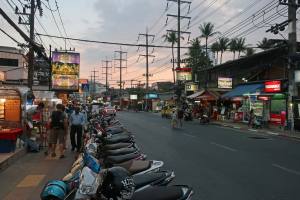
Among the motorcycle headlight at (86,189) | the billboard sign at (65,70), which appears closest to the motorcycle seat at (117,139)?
the motorcycle headlight at (86,189)

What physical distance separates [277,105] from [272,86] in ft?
6.98

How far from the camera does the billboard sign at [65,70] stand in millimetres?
41969

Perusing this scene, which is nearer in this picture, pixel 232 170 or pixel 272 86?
pixel 232 170

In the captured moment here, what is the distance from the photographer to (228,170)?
39.1 ft

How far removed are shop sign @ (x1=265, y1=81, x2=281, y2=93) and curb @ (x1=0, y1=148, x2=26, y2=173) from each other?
76.4ft

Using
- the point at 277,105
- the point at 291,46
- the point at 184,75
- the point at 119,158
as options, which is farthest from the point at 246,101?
the point at 119,158

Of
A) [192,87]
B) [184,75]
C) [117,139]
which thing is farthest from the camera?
[184,75]

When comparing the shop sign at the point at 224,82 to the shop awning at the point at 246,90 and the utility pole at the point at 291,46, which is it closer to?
the shop awning at the point at 246,90

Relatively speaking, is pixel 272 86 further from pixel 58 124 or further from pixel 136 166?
pixel 136 166

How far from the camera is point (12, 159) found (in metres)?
13.3

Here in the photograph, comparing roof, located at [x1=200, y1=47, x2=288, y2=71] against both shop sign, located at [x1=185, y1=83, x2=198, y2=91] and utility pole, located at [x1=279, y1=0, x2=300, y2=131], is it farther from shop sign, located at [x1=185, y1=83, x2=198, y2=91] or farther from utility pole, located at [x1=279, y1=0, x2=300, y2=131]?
shop sign, located at [x1=185, y1=83, x2=198, y2=91]

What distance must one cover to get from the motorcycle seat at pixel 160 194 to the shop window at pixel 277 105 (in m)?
30.4

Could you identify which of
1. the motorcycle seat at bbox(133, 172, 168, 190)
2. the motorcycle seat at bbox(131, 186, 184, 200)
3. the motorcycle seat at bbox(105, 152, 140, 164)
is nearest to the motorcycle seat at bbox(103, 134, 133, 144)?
the motorcycle seat at bbox(105, 152, 140, 164)

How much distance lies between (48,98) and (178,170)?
19.6 m
